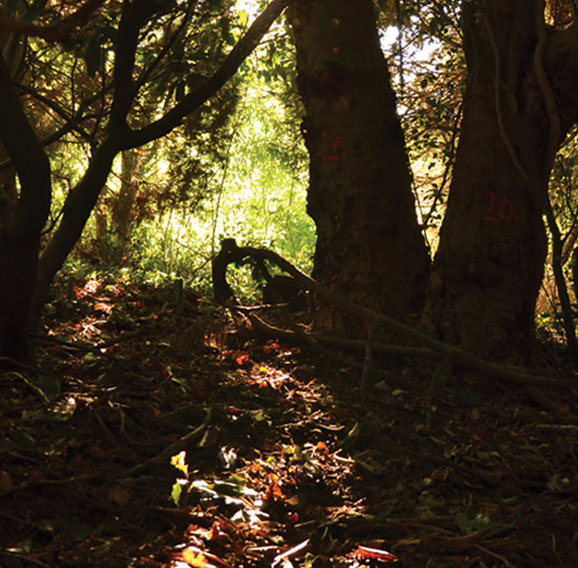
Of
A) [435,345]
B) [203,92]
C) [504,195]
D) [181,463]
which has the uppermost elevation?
[203,92]

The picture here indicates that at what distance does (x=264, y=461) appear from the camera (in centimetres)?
227

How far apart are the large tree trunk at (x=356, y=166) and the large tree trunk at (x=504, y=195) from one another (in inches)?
9.3

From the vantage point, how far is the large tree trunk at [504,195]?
3.43 meters

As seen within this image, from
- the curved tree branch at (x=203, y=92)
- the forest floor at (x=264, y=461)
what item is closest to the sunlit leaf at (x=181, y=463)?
the forest floor at (x=264, y=461)

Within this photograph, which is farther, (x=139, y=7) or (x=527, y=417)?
(x=527, y=417)

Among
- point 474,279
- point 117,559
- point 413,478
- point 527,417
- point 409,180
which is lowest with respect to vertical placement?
point 117,559

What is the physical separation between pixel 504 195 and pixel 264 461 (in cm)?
199

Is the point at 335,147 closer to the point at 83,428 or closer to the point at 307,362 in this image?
the point at 307,362

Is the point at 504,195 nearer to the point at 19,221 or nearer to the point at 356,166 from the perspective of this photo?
the point at 356,166

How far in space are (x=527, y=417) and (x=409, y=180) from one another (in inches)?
58.8

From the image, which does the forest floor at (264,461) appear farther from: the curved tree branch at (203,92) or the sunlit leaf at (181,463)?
the curved tree branch at (203,92)

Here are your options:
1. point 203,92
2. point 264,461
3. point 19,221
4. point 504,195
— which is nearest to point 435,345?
point 504,195

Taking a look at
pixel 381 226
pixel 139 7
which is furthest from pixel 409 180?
pixel 139 7

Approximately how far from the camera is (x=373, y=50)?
3.86m
